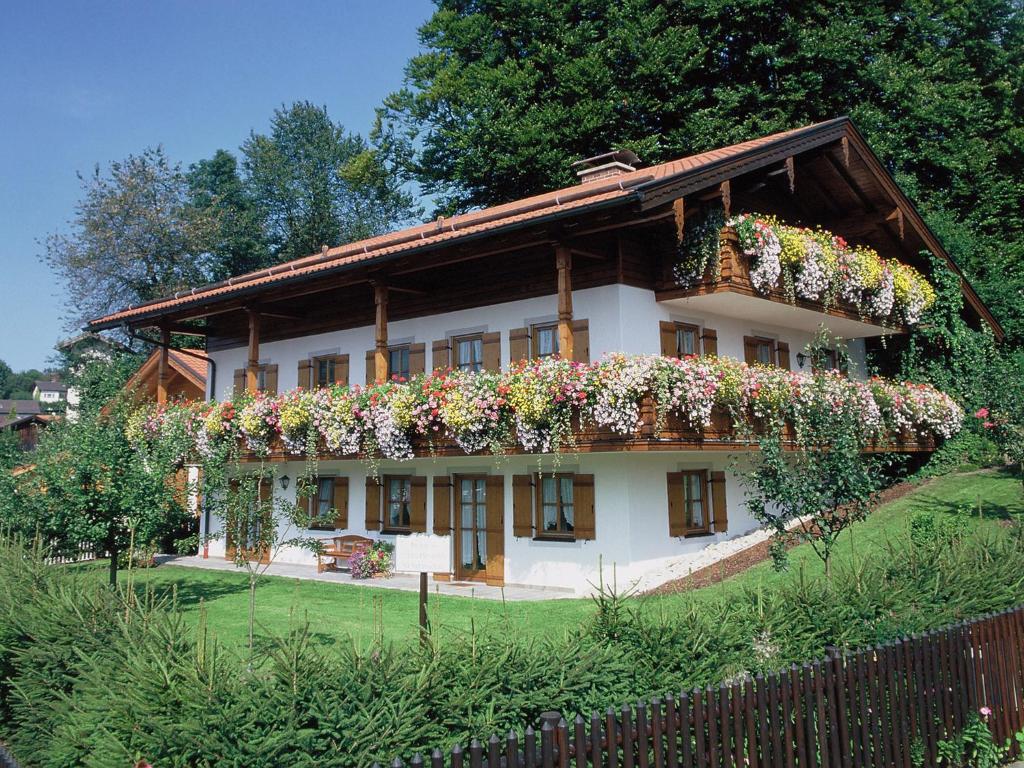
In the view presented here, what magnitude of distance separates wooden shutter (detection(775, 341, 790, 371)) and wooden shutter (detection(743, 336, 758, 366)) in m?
0.91

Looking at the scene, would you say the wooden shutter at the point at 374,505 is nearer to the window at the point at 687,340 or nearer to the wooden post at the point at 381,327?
the wooden post at the point at 381,327

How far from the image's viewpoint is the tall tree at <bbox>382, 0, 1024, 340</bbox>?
90.5 feet

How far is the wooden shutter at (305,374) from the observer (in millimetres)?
21044

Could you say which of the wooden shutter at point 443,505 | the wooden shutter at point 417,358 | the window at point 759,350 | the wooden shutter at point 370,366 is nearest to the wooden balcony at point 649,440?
the wooden shutter at point 443,505

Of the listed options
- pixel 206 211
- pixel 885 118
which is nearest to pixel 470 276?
pixel 885 118

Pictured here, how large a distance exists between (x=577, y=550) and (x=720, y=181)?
7021 mm

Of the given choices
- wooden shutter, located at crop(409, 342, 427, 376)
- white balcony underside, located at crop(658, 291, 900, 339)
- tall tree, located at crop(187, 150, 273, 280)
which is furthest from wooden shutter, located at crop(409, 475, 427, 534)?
tall tree, located at crop(187, 150, 273, 280)

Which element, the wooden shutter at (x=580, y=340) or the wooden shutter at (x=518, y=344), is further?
the wooden shutter at (x=518, y=344)

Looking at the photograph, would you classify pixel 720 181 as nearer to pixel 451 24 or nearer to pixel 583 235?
pixel 583 235

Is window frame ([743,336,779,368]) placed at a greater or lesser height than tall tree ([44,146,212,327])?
lesser

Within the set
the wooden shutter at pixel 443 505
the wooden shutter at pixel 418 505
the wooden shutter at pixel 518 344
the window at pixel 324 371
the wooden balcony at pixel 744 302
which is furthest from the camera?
the window at pixel 324 371

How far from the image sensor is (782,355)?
19.7 meters

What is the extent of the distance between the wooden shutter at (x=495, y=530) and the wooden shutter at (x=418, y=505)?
179 cm

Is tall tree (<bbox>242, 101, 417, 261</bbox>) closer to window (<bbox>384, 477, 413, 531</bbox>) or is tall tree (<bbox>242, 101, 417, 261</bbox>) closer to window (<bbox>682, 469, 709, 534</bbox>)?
window (<bbox>384, 477, 413, 531</bbox>)
